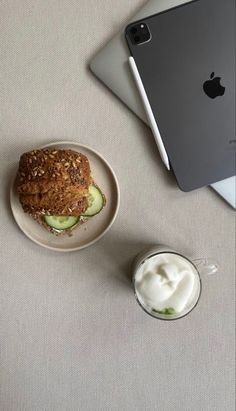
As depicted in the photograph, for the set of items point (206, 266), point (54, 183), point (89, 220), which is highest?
point (54, 183)

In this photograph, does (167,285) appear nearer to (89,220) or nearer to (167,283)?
(167,283)

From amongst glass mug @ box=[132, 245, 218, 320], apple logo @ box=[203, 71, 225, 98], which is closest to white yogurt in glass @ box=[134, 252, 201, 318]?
glass mug @ box=[132, 245, 218, 320]

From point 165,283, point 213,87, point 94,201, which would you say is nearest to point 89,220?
point 94,201

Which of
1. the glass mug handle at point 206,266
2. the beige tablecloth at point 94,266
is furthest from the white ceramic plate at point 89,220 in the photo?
the glass mug handle at point 206,266

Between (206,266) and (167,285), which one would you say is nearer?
(167,285)

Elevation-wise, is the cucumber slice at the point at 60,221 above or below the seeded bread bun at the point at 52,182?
below

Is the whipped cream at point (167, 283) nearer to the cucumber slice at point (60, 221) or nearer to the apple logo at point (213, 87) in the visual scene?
the cucumber slice at point (60, 221)

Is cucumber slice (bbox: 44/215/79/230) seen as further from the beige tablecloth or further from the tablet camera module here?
the tablet camera module
